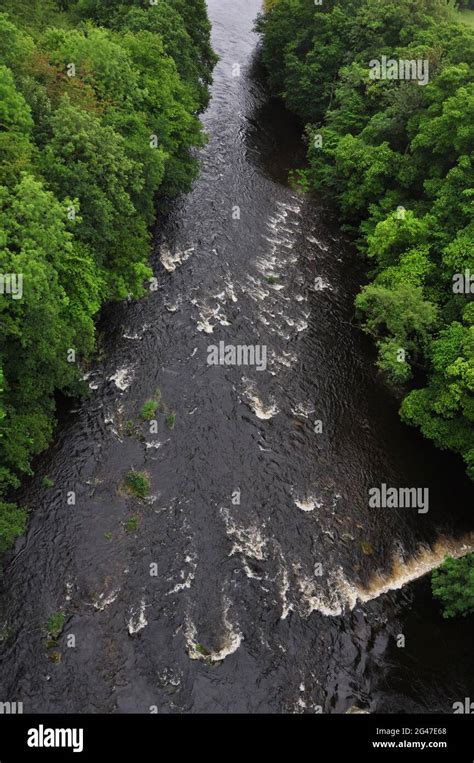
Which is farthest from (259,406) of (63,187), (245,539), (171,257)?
(63,187)

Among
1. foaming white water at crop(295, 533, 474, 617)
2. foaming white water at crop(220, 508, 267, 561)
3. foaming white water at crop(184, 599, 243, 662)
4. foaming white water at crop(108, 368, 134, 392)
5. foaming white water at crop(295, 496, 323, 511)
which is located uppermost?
foaming white water at crop(108, 368, 134, 392)

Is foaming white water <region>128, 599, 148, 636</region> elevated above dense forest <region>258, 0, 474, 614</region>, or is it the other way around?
dense forest <region>258, 0, 474, 614</region>

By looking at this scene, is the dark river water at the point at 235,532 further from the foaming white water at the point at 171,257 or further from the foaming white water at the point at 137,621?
the foaming white water at the point at 171,257

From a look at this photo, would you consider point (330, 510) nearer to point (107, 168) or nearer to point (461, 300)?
point (461, 300)

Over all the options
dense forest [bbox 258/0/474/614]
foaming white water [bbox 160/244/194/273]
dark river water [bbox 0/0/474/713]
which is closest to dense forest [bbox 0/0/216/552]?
foaming white water [bbox 160/244/194/273]

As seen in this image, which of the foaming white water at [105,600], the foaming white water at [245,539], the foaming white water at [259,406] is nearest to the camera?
the foaming white water at [105,600]

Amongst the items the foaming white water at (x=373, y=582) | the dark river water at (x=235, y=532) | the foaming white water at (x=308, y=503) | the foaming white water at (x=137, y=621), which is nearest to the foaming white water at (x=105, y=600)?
the dark river water at (x=235, y=532)

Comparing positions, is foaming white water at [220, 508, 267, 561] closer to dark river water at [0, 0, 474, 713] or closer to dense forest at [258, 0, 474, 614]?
dark river water at [0, 0, 474, 713]
